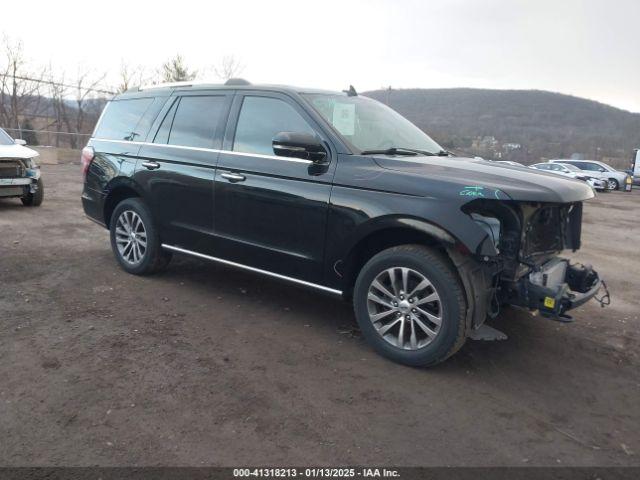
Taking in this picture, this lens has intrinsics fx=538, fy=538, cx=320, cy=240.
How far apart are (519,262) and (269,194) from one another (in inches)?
76.1

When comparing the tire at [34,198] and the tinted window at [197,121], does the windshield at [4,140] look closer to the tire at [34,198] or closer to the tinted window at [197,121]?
the tire at [34,198]

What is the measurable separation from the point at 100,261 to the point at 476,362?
14.2 ft

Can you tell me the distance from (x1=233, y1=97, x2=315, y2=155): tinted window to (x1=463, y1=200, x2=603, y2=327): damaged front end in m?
1.55

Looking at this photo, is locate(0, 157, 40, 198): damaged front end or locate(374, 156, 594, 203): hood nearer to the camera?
locate(374, 156, 594, 203): hood

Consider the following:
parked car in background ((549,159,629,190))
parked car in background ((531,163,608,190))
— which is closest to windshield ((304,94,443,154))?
parked car in background ((531,163,608,190))

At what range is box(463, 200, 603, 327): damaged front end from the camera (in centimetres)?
345

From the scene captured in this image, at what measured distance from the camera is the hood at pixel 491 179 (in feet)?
11.0

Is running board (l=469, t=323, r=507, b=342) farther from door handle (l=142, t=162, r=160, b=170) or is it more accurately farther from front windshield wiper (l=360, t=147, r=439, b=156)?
door handle (l=142, t=162, r=160, b=170)

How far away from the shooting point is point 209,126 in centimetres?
484

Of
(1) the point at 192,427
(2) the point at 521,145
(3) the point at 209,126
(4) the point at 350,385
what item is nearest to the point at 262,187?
(3) the point at 209,126

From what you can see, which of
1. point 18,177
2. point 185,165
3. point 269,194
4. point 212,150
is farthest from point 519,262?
point 18,177

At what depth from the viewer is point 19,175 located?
923 cm

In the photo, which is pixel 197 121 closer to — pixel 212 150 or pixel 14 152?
pixel 212 150

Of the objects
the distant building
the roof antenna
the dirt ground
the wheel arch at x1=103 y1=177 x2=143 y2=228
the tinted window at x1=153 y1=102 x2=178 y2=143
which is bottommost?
the dirt ground
